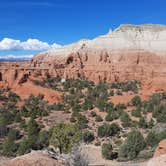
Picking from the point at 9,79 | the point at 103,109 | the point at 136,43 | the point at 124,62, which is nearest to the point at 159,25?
the point at 136,43

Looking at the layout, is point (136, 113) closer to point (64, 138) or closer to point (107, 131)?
point (107, 131)

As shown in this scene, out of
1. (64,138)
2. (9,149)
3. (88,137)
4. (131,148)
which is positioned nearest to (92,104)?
(88,137)

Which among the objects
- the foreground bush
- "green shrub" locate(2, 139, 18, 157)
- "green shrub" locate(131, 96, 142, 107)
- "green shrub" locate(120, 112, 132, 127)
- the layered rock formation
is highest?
the layered rock formation

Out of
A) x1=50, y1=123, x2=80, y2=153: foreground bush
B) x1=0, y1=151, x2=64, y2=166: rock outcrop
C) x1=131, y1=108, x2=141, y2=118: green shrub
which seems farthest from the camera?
x1=131, y1=108, x2=141, y2=118: green shrub

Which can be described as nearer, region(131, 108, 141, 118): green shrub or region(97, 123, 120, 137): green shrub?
region(97, 123, 120, 137): green shrub

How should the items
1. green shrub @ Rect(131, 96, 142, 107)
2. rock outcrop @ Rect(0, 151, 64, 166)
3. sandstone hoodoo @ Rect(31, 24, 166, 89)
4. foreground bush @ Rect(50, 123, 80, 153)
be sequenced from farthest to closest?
sandstone hoodoo @ Rect(31, 24, 166, 89), green shrub @ Rect(131, 96, 142, 107), foreground bush @ Rect(50, 123, 80, 153), rock outcrop @ Rect(0, 151, 64, 166)

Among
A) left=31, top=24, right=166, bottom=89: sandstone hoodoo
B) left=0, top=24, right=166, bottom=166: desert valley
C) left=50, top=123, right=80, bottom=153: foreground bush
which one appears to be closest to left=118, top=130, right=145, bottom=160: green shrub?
left=0, top=24, right=166, bottom=166: desert valley

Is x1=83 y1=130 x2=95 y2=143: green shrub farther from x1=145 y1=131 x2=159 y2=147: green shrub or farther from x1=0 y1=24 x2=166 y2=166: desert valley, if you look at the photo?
x1=145 y1=131 x2=159 y2=147: green shrub

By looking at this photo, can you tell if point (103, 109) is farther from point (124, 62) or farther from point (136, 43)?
point (136, 43)

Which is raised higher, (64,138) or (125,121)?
(64,138)

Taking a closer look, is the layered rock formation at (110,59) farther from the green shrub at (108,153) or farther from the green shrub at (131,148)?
the green shrub at (131,148)

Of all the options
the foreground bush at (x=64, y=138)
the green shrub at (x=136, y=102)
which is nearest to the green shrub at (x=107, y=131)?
the foreground bush at (x=64, y=138)

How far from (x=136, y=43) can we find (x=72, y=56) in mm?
21851

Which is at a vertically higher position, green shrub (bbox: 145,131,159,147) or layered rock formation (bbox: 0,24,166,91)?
layered rock formation (bbox: 0,24,166,91)
